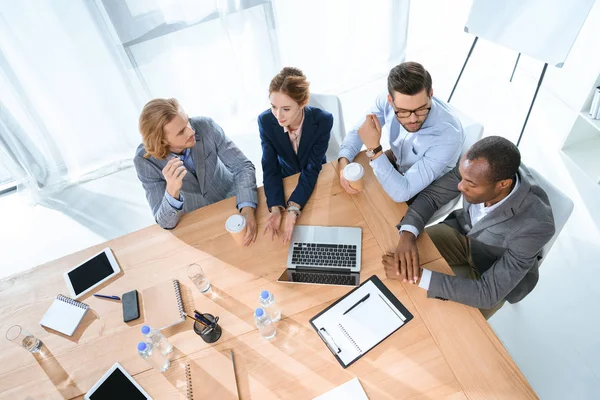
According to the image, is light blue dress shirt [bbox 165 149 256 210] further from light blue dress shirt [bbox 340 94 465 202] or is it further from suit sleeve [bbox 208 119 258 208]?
light blue dress shirt [bbox 340 94 465 202]

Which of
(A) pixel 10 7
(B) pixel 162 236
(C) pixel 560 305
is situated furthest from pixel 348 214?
(A) pixel 10 7

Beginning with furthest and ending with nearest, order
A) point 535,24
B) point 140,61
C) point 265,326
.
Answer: point 140,61 < point 535,24 < point 265,326

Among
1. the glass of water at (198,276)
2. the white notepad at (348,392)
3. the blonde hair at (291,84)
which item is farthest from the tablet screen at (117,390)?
the blonde hair at (291,84)

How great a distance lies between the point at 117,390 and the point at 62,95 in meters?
2.30

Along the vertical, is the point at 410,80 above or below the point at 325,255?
above

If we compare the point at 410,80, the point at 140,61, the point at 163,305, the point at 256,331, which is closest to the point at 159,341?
the point at 163,305

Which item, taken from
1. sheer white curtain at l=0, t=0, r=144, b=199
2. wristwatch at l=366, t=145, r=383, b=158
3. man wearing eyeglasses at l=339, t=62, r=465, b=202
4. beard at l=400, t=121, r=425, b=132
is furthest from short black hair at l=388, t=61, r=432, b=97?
sheer white curtain at l=0, t=0, r=144, b=199

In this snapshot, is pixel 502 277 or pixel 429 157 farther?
pixel 429 157

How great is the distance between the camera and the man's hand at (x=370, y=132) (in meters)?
1.62

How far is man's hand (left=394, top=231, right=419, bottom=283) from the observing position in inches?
51.8

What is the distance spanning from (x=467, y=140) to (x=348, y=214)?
0.70 metres

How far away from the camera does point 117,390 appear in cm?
126

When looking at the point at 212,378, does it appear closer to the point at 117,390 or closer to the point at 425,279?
the point at 117,390

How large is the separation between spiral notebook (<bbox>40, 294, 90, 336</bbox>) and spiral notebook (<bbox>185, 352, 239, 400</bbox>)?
0.50 meters
